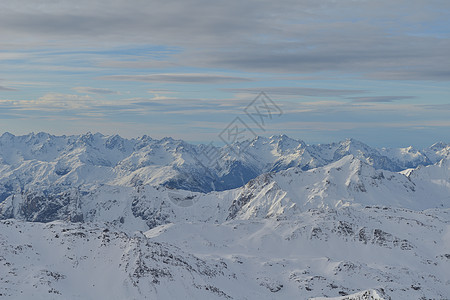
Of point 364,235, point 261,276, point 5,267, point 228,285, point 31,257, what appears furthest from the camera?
point 364,235

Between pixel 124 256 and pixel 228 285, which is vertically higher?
pixel 124 256

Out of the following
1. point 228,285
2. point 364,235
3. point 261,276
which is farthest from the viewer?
point 364,235

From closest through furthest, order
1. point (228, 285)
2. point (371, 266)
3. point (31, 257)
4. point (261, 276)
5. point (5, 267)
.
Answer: point (5, 267), point (31, 257), point (228, 285), point (261, 276), point (371, 266)

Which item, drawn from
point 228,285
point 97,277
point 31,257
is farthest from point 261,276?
point 31,257

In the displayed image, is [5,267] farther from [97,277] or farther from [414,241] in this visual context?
[414,241]

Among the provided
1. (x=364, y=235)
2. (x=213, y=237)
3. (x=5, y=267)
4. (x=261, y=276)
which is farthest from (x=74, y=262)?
(x=364, y=235)

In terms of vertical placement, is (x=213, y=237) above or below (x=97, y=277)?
below

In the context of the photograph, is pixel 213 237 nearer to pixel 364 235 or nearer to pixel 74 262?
pixel 364 235

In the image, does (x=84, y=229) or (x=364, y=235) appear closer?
(x=84, y=229)


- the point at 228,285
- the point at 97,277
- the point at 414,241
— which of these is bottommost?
the point at 414,241
